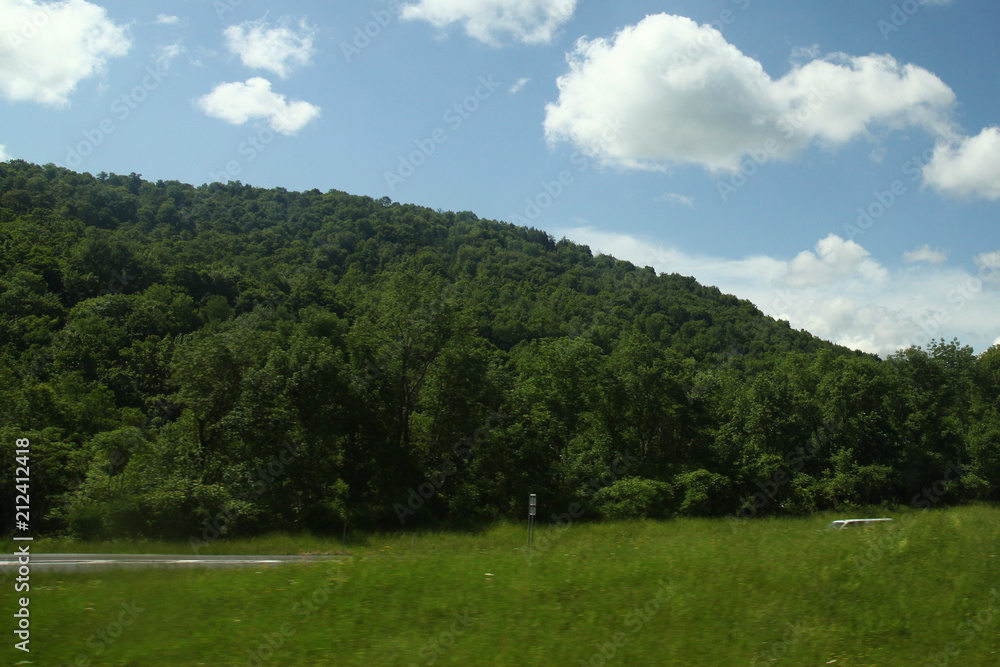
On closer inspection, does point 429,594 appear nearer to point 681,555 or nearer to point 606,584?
point 606,584

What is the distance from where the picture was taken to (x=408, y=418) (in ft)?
104

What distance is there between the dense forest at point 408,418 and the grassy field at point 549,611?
15357 mm

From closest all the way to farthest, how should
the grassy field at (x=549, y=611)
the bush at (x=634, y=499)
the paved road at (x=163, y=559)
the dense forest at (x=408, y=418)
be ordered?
the grassy field at (x=549, y=611) → the paved road at (x=163, y=559) → the dense forest at (x=408, y=418) → the bush at (x=634, y=499)

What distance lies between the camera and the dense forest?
2589cm

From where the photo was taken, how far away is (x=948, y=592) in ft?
35.3

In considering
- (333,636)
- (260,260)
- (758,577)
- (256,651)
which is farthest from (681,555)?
(260,260)

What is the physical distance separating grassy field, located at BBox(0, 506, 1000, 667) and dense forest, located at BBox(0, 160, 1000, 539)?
15.4m

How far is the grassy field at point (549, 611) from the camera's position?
27.0 ft

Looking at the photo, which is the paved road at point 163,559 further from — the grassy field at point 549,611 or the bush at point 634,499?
the bush at point 634,499

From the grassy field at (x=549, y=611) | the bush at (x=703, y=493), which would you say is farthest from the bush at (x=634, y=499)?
the grassy field at (x=549, y=611)
